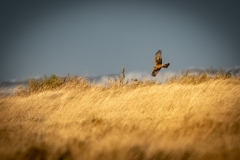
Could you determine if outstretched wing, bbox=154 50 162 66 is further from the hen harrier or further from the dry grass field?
the dry grass field

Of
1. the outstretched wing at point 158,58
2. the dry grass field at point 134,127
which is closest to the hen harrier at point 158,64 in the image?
the outstretched wing at point 158,58

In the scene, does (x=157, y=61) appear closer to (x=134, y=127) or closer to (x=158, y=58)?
(x=158, y=58)

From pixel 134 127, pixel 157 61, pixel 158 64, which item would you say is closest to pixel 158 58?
pixel 157 61

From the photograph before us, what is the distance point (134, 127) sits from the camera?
13.8 feet

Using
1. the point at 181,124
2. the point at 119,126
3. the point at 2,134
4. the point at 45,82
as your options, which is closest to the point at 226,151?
the point at 181,124

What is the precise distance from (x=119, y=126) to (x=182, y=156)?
1689 mm

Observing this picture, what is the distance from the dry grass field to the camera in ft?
9.50

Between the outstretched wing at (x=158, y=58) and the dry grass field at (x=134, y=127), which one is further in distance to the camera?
the outstretched wing at (x=158, y=58)

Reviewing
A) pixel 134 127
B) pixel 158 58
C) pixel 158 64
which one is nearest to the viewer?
pixel 134 127

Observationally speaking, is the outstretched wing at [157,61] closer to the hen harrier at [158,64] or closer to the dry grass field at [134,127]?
the hen harrier at [158,64]

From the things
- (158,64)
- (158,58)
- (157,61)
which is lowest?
(158,64)

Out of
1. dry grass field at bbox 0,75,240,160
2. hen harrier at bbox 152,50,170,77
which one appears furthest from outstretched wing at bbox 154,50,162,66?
dry grass field at bbox 0,75,240,160

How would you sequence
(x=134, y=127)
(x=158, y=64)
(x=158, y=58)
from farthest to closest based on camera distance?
(x=158, y=64) → (x=158, y=58) → (x=134, y=127)

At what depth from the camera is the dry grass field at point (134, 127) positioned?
114 inches
